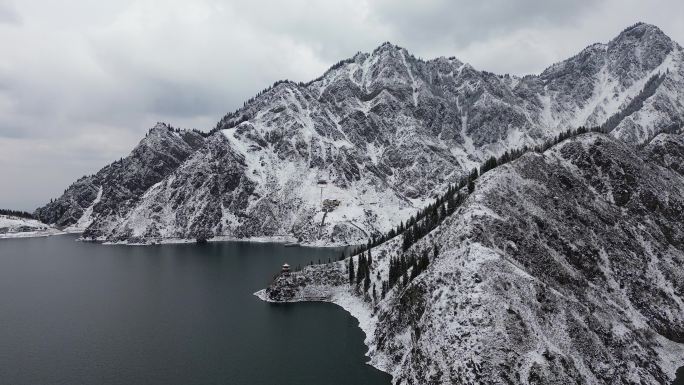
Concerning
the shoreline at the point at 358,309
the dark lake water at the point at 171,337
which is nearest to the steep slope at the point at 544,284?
the shoreline at the point at 358,309

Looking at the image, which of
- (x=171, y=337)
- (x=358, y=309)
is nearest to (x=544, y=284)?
(x=358, y=309)

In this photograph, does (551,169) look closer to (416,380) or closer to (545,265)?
(545,265)

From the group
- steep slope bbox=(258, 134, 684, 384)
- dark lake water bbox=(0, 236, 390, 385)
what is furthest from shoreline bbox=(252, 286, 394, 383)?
dark lake water bbox=(0, 236, 390, 385)

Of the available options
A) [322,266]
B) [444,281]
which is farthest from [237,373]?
[322,266]

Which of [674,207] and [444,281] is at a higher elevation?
[674,207]

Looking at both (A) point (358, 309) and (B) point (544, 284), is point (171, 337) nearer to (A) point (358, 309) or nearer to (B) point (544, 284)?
(A) point (358, 309)

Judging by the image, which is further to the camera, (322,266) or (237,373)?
(322,266)

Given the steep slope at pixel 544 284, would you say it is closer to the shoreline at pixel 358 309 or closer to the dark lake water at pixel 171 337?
the shoreline at pixel 358 309
